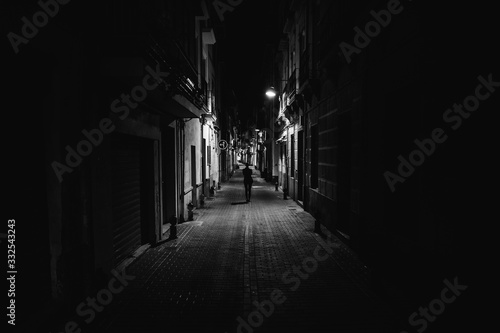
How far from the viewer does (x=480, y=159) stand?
4.33 m

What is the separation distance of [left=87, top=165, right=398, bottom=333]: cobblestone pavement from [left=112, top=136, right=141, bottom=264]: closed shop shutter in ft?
1.76

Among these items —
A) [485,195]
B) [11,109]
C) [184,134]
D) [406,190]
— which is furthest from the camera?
[184,134]

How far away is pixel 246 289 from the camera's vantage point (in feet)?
20.2

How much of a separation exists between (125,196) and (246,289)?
12.5 ft

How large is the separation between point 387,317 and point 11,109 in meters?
6.34

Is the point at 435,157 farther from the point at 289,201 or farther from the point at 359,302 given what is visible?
the point at 289,201

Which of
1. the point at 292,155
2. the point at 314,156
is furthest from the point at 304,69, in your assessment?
the point at 292,155

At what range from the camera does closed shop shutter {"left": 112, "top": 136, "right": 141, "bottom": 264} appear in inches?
288

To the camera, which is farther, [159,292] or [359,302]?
[159,292]

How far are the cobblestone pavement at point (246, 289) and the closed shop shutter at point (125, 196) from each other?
21.1 inches

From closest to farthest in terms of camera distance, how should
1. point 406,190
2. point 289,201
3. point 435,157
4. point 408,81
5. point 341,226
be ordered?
point 435,157, point 408,81, point 406,190, point 341,226, point 289,201

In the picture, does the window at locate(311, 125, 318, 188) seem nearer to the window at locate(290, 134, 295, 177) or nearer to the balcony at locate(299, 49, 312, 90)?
the balcony at locate(299, 49, 312, 90)

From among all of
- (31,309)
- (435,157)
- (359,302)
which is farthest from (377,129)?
(31,309)

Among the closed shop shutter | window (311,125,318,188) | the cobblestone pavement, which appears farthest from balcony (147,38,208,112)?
window (311,125,318,188)
